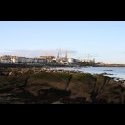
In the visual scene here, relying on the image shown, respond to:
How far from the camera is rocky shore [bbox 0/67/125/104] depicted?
14.6 feet

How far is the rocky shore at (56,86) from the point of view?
445 cm

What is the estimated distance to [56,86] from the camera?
461 centimetres
